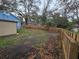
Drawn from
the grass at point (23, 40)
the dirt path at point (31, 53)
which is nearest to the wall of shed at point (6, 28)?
the grass at point (23, 40)

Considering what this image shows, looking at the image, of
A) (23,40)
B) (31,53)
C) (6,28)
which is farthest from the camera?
(6,28)

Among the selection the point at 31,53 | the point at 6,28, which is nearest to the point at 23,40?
the point at 31,53

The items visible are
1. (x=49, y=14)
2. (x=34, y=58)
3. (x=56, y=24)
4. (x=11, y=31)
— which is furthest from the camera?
(x=49, y=14)

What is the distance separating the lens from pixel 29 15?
41.3m

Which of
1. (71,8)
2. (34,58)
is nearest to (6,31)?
(71,8)

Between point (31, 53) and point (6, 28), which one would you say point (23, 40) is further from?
point (6, 28)

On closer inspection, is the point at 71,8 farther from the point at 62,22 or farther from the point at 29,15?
the point at 29,15

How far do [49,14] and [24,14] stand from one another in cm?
767

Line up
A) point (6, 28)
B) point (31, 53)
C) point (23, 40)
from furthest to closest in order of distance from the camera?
1. point (6, 28)
2. point (23, 40)
3. point (31, 53)

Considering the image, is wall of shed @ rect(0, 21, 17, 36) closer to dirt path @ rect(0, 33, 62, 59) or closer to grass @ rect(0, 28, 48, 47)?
grass @ rect(0, 28, 48, 47)

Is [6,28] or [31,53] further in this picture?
[6,28]

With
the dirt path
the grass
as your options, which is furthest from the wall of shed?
the dirt path

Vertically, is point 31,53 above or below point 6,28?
below

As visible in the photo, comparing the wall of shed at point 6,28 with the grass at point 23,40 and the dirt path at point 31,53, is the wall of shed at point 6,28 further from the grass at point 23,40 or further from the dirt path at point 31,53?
the dirt path at point 31,53
